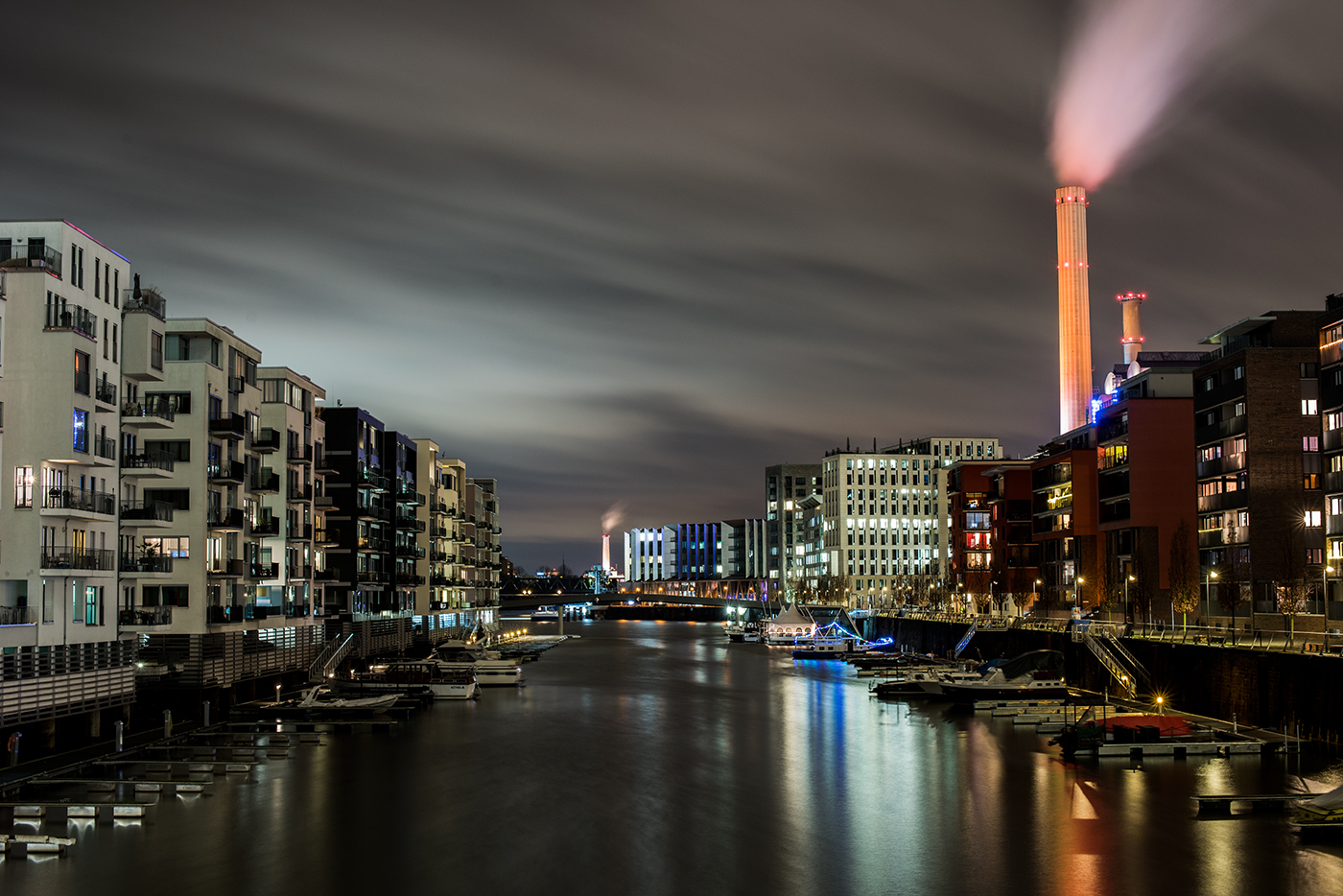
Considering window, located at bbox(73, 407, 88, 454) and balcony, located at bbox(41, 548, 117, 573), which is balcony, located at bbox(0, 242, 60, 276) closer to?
window, located at bbox(73, 407, 88, 454)

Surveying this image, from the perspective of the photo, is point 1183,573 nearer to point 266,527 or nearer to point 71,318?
point 266,527

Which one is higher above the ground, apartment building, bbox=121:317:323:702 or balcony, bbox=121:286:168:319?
balcony, bbox=121:286:168:319

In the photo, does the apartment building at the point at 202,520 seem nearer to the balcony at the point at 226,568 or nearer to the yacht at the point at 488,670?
the balcony at the point at 226,568

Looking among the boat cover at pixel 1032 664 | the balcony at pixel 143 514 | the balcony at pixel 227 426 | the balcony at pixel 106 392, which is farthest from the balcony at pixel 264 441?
the boat cover at pixel 1032 664

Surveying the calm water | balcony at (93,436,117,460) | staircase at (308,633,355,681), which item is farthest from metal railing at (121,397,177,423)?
staircase at (308,633,355,681)

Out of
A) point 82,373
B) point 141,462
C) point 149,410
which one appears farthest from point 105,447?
point 149,410

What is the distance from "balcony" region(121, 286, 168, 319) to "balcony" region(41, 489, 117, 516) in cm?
1213

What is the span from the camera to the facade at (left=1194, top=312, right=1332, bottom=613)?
97938 mm

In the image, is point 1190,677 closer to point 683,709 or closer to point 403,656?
point 683,709

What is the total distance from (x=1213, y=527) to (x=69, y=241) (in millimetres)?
94351

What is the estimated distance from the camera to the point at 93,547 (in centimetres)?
6047

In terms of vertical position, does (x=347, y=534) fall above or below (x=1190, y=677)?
above

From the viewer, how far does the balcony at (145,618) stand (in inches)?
2621

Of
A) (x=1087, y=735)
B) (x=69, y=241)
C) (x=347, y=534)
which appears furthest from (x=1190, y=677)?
(x=347, y=534)
